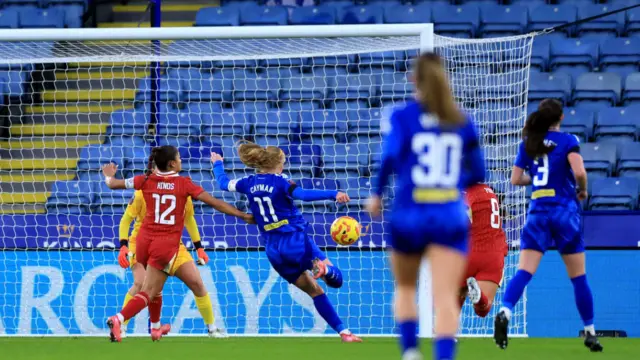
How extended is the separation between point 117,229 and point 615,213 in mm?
4830

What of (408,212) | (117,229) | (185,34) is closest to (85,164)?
(117,229)

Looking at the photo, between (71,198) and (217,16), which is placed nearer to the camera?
(71,198)

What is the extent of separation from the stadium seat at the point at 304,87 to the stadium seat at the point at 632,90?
3706mm

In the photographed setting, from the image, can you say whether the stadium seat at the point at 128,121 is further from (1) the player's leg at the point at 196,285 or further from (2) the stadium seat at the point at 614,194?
(2) the stadium seat at the point at 614,194

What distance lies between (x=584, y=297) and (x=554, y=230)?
1.85 feet

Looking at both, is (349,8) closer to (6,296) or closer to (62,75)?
(62,75)

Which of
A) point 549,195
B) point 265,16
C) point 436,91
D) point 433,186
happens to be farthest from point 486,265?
point 265,16

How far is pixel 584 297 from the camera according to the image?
768 centimetres

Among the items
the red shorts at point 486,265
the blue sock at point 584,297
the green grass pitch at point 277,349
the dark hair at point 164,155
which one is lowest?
the green grass pitch at point 277,349

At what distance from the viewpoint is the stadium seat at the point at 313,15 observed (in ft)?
46.5

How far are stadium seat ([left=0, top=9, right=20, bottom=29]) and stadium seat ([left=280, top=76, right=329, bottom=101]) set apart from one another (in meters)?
4.13

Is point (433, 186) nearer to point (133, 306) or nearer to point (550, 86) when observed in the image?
point (133, 306)

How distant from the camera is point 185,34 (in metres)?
9.40

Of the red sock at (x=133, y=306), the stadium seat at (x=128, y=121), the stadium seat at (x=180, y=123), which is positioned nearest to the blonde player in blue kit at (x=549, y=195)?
the red sock at (x=133, y=306)
